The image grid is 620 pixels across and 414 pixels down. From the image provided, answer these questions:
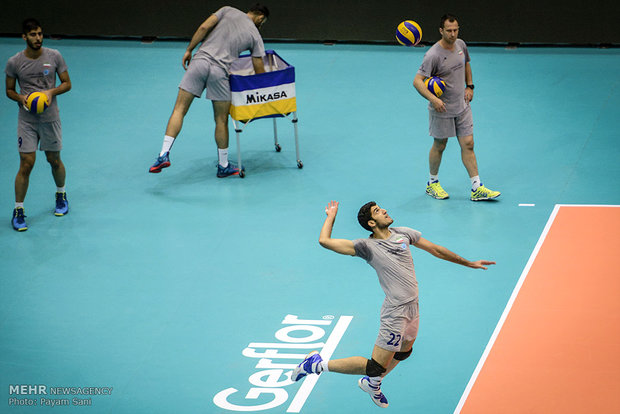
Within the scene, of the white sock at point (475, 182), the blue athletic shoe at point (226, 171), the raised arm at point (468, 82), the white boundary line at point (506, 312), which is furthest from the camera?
the blue athletic shoe at point (226, 171)

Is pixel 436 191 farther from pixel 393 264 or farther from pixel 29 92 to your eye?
pixel 29 92

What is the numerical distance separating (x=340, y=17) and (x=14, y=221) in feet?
29.2

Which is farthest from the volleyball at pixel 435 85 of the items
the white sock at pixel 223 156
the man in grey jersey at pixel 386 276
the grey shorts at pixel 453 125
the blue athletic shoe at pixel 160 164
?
the man in grey jersey at pixel 386 276

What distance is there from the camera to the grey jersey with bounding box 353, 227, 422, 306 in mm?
7711

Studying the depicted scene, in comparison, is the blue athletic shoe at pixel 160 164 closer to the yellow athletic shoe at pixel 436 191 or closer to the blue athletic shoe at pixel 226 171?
Result: the blue athletic shoe at pixel 226 171

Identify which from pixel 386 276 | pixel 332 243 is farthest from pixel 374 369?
pixel 332 243

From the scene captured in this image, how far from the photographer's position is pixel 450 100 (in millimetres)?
11844

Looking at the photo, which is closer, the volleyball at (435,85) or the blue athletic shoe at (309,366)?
the blue athletic shoe at (309,366)

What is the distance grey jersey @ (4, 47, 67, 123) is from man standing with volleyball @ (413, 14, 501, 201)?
4.64 metres

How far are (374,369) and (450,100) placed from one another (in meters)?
5.13

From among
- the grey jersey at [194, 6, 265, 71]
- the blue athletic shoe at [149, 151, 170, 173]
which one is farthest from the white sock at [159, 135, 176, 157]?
the grey jersey at [194, 6, 265, 71]

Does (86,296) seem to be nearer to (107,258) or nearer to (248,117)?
(107,258)

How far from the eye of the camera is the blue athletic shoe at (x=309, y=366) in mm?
8047

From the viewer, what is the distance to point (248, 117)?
12922mm
